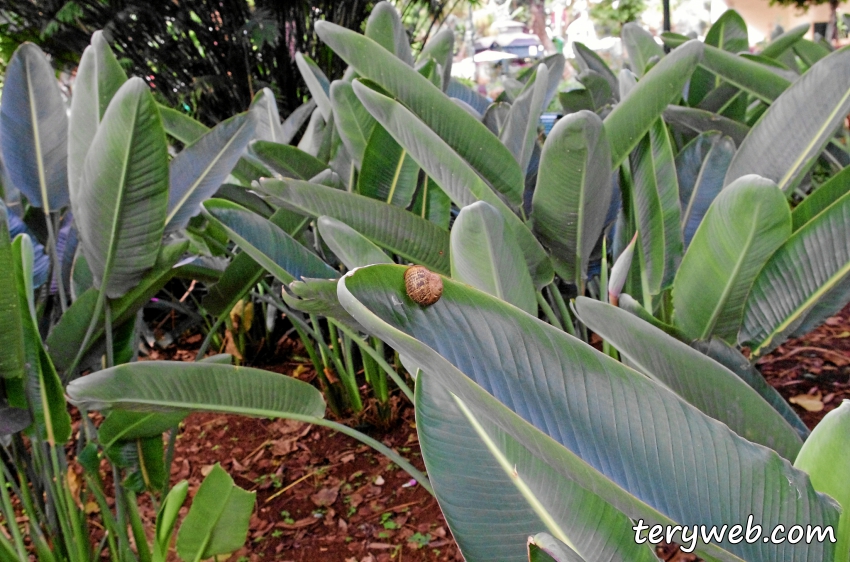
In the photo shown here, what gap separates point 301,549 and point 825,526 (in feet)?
3.32

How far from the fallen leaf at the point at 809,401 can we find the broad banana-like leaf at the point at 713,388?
903mm

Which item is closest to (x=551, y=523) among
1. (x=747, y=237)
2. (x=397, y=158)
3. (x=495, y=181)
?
(x=747, y=237)

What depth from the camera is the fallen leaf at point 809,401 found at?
1.34m

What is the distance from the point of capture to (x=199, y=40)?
3.36 metres

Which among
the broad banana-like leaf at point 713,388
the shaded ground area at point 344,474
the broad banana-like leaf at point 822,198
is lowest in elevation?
the shaded ground area at point 344,474

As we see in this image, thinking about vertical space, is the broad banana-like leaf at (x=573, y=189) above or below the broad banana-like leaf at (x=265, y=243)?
above

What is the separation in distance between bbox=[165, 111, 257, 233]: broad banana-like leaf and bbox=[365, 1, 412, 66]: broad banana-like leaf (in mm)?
403

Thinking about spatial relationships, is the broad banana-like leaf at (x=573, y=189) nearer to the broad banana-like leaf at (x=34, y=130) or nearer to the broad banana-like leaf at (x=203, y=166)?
the broad banana-like leaf at (x=203, y=166)

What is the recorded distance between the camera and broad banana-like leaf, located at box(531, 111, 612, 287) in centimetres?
80

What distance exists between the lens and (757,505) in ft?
1.50

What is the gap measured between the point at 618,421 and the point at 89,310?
791mm

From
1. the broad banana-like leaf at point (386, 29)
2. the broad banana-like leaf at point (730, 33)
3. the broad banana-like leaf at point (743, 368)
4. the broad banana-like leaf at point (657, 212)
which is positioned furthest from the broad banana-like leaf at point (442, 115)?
the broad banana-like leaf at point (730, 33)

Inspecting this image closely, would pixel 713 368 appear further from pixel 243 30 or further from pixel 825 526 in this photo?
pixel 243 30

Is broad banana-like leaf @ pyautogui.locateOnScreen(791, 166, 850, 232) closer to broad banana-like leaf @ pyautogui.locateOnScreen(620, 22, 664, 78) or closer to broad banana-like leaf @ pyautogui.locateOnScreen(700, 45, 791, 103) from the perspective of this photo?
broad banana-like leaf @ pyautogui.locateOnScreen(700, 45, 791, 103)
